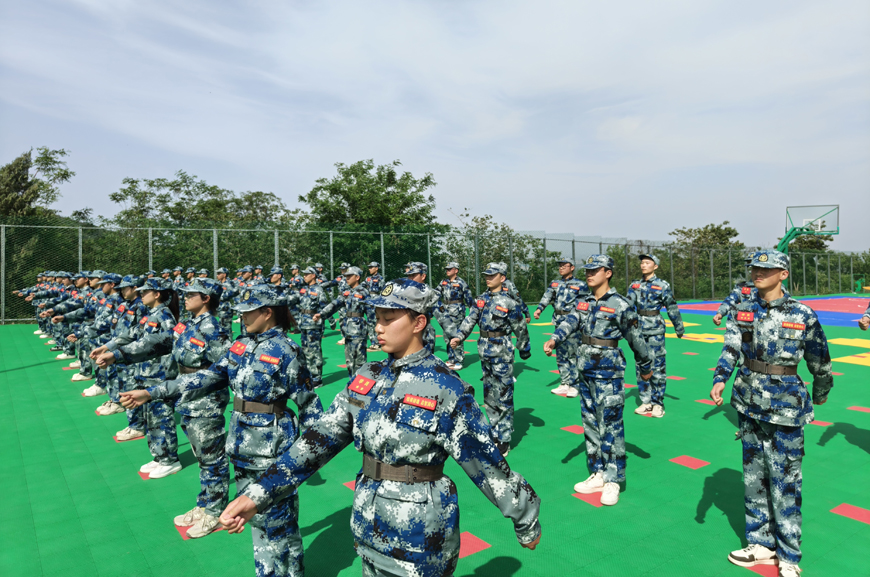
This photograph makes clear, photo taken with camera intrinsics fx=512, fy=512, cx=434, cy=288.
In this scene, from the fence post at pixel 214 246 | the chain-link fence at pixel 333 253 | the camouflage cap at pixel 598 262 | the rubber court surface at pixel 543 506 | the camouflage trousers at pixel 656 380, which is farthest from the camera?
the fence post at pixel 214 246

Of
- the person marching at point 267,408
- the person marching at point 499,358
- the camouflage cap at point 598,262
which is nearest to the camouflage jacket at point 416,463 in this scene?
the person marching at point 267,408

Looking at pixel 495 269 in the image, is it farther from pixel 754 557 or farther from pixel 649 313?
pixel 754 557

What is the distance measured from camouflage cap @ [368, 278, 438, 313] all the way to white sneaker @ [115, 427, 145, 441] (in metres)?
6.55

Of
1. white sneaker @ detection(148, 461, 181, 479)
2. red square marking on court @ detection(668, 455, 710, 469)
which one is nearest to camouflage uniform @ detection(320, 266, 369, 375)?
white sneaker @ detection(148, 461, 181, 479)

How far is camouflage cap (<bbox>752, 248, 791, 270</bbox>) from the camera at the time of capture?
12.9ft

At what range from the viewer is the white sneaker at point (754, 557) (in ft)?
12.5

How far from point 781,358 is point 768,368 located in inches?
4.6

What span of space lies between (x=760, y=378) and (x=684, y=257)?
109ft

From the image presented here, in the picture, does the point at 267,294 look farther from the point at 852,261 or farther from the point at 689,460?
the point at 852,261

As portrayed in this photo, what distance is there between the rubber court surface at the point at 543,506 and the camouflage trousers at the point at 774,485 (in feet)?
0.97

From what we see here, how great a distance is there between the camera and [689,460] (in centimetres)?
593

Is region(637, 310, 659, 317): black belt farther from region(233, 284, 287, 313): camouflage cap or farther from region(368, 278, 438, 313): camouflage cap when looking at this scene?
region(368, 278, 438, 313): camouflage cap

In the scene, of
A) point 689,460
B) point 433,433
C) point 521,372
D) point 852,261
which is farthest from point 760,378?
point 852,261

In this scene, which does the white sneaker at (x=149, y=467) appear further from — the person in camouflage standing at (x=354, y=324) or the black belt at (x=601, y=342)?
the black belt at (x=601, y=342)
